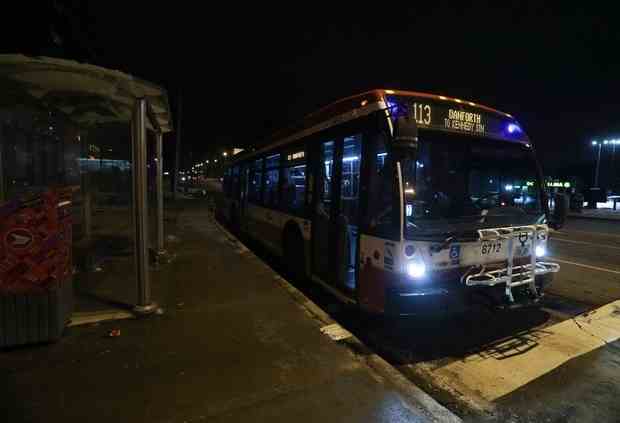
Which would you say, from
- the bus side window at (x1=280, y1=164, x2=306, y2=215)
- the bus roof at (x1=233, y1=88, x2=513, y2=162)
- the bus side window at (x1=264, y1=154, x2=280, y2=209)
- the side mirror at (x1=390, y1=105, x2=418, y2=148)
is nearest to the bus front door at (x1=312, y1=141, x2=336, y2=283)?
the bus roof at (x1=233, y1=88, x2=513, y2=162)

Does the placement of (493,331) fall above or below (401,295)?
below

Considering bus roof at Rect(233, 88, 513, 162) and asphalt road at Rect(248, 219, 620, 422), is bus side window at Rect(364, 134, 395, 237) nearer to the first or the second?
bus roof at Rect(233, 88, 513, 162)

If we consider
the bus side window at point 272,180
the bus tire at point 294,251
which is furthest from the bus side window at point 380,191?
the bus side window at point 272,180

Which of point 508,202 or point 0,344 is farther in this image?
point 508,202

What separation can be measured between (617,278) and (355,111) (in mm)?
7152

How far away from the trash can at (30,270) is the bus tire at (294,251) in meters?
3.82

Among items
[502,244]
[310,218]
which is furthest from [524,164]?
[310,218]

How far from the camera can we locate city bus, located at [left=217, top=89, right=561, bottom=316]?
4109 mm

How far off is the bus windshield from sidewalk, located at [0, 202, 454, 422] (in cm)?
180

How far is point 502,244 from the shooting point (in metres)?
4.66

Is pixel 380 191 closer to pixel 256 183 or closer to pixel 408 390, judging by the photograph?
pixel 408 390

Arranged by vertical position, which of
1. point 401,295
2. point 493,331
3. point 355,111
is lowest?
point 493,331

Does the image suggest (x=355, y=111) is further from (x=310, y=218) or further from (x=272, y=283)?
(x=272, y=283)

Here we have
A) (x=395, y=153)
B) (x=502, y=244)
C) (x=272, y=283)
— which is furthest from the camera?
(x=272, y=283)
